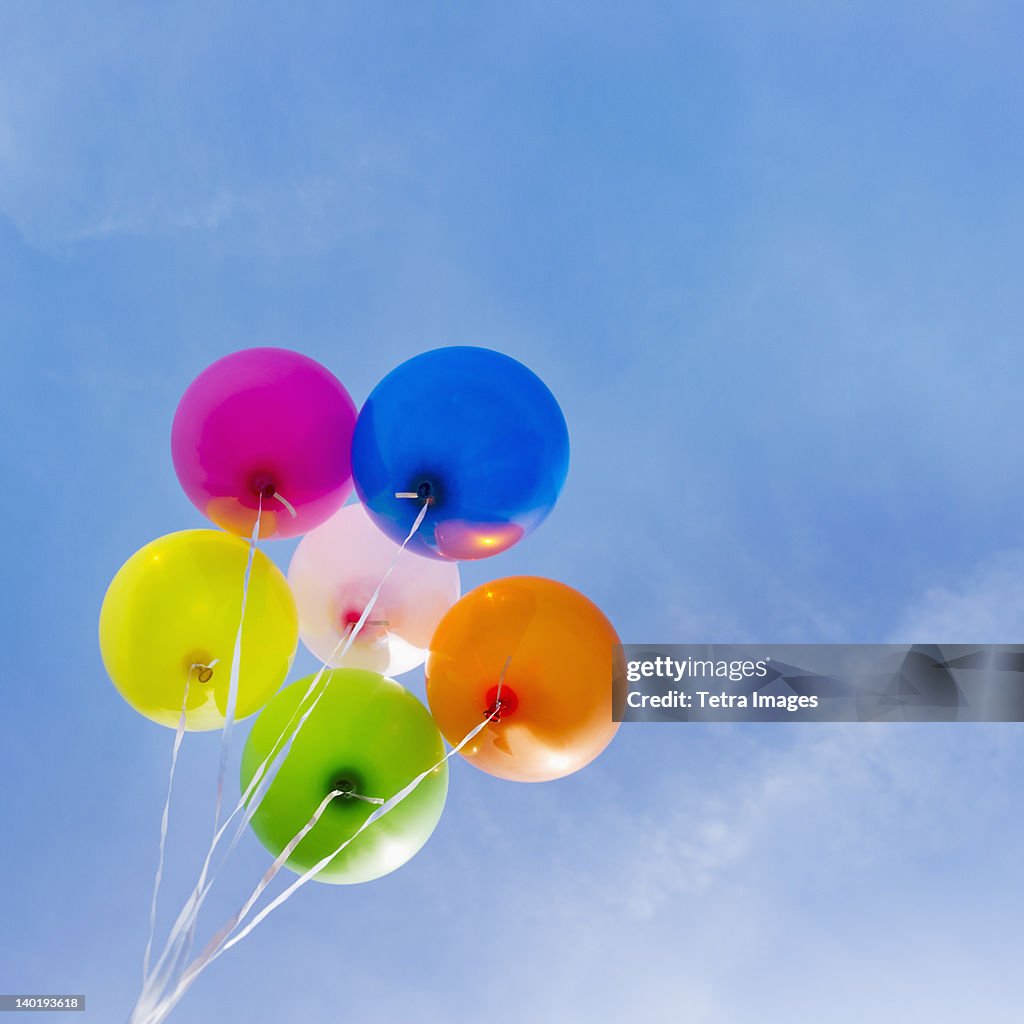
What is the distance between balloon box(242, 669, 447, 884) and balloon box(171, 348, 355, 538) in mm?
739

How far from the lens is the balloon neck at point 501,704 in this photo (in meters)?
3.47

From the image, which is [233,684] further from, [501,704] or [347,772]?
[501,704]

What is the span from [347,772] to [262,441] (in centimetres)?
130

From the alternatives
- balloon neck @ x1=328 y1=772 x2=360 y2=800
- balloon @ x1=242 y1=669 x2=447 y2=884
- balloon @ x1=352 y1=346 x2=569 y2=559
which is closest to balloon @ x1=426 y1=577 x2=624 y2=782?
balloon @ x1=242 y1=669 x2=447 y2=884

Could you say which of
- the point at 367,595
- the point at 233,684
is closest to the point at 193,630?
the point at 233,684

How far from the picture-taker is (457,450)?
3467 mm

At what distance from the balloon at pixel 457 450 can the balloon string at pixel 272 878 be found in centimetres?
57

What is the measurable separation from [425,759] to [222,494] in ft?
4.31

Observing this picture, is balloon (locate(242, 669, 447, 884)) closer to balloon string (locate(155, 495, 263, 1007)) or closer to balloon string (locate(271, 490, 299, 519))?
balloon string (locate(155, 495, 263, 1007))

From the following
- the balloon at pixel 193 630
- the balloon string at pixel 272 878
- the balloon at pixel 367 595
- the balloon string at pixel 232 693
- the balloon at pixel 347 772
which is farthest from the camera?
the balloon at pixel 367 595

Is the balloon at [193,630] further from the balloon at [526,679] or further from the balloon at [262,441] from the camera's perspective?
the balloon at [526,679]

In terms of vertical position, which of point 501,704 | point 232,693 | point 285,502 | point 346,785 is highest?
point 285,502

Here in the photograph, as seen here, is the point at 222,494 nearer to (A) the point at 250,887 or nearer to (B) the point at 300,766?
(B) the point at 300,766

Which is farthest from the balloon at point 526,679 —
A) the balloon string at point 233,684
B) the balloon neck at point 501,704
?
the balloon string at point 233,684
